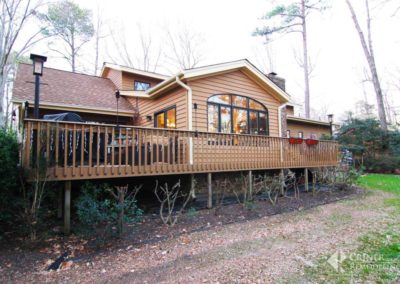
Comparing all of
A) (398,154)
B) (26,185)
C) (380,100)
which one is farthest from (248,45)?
(26,185)

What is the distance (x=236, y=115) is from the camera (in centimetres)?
869

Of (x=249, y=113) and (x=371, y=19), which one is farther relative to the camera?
(x=371, y=19)

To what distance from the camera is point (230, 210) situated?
20.9 ft

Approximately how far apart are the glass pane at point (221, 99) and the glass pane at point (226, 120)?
0.21 metres

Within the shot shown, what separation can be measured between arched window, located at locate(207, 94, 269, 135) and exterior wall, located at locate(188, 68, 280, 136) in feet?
0.64

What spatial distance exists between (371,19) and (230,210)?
17.0 metres

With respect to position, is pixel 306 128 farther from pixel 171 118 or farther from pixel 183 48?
pixel 183 48

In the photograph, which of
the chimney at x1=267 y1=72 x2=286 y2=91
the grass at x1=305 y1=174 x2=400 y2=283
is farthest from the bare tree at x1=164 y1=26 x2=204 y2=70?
the grass at x1=305 y1=174 x2=400 y2=283

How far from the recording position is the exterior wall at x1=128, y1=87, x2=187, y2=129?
7.70 m

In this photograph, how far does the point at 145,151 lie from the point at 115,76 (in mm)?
8634

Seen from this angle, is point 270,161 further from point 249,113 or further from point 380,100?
point 380,100

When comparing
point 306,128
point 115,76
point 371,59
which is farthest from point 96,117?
point 371,59

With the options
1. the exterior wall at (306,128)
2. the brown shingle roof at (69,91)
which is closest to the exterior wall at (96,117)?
the brown shingle roof at (69,91)

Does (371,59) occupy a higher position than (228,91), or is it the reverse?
(371,59)
